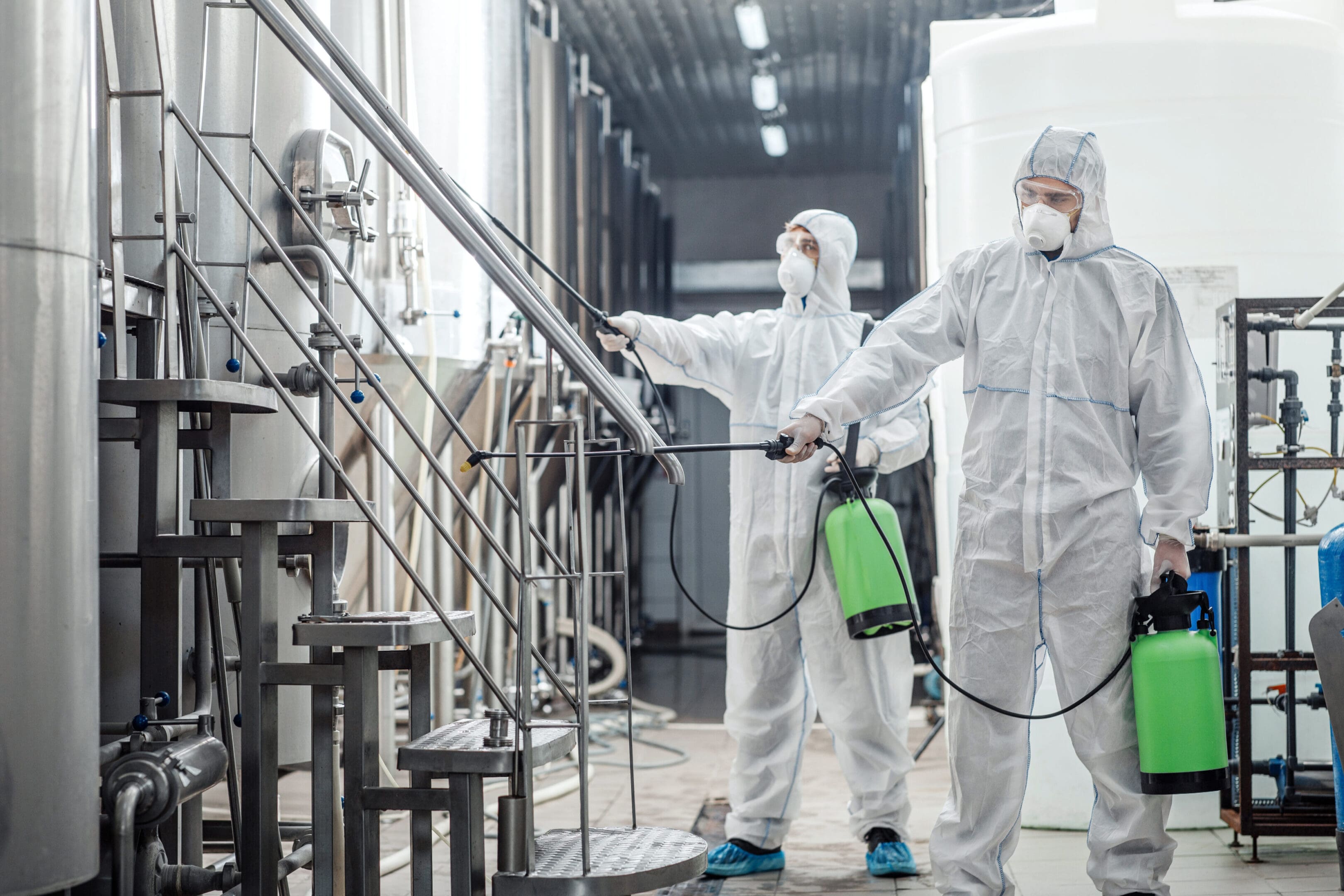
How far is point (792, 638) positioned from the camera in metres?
2.98

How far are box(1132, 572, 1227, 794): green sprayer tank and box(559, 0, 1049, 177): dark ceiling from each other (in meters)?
4.27

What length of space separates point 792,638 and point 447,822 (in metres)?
1.31

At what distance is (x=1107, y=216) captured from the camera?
93.9 inches

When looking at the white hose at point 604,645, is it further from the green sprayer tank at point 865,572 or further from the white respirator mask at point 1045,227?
the white respirator mask at point 1045,227

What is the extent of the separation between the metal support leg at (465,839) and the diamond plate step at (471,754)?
29 millimetres

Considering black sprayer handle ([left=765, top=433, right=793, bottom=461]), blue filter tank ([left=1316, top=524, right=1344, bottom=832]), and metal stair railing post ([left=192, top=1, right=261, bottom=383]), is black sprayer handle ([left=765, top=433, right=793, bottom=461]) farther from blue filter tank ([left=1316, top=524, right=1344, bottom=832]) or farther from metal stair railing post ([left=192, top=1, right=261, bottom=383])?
blue filter tank ([left=1316, top=524, right=1344, bottom=832])

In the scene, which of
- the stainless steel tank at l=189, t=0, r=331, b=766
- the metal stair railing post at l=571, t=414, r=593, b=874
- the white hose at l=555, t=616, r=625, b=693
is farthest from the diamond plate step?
the white hose at l=555, t=616, r=625, b=693

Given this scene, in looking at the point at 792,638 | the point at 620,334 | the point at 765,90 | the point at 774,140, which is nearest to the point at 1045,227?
the point at 620,334

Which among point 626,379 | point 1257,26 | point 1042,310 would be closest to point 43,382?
point 1042,310

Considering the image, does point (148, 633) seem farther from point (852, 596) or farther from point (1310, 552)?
point (1310, 552)

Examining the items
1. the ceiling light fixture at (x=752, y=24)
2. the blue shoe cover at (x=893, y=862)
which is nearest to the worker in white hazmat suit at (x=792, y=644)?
the blue shoe cover at (x=893, y=862)

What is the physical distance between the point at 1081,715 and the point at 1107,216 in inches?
36.9

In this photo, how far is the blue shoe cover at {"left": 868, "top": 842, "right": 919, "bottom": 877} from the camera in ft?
Answer: 9.43

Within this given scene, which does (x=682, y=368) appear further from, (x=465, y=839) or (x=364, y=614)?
(x=465, y=839)
